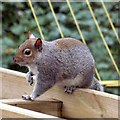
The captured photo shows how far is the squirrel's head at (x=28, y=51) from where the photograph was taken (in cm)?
215

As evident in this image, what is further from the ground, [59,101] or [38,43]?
[38,43]

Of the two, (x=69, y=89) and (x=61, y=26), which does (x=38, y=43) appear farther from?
(x=61, y=26)

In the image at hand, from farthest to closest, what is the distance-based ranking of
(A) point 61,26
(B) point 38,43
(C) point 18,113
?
(A) point 61,26 → (B) point 38,43 → (C) point 18,113

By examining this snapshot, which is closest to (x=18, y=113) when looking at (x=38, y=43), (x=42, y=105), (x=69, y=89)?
(x=42, y=105)

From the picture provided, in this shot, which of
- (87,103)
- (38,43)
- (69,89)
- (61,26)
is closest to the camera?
(87,103)

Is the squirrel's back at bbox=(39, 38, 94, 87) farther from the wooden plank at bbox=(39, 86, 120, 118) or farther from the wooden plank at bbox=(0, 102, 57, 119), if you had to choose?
Result: the wooden plank at bbox=(0, 102, 57, 119)

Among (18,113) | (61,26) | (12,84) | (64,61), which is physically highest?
(61,26)

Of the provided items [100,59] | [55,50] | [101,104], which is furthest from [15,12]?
[101,104]

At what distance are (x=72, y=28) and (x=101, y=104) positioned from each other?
100 inches

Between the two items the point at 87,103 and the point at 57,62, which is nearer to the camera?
the point at 87,103

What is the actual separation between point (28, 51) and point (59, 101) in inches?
11.2

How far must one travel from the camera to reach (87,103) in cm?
191

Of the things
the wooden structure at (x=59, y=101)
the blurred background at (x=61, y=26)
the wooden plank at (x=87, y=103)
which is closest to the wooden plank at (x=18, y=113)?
the wooden structure at (x=59, y=101)

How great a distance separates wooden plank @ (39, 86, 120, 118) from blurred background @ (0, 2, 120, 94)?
6.78ft
